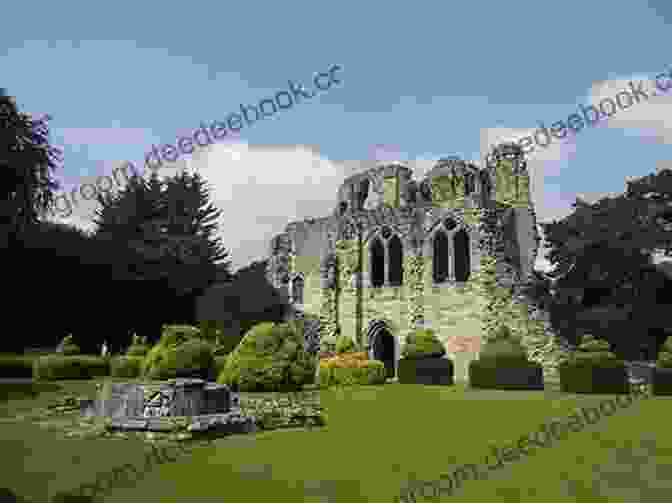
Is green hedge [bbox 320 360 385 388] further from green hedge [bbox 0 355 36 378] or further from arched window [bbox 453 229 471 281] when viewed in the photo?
green hedge [bbox 0 355 36 378]

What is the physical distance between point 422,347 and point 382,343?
10.2 m

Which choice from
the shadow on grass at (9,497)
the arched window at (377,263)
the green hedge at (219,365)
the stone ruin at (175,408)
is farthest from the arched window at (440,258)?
the shadow on grass at (9,497)

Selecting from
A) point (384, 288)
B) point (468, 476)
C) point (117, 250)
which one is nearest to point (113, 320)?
point (117, 250)

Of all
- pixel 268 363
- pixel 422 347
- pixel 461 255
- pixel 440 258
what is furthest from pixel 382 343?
pixel 268 363

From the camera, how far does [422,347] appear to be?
22906 millimetres

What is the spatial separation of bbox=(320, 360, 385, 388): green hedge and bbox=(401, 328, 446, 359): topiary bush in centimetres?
183

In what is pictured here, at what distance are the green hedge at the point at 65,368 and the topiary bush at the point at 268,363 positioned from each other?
9681 mm

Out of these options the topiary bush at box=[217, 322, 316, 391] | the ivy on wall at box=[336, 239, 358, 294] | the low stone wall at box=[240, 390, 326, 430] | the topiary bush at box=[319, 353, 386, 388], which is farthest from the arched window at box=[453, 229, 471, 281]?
the low stone wall at box=[240, 390, 326, 430]

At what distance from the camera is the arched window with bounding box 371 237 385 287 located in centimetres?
3334

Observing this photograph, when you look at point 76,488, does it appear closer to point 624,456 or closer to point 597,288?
point 624,456

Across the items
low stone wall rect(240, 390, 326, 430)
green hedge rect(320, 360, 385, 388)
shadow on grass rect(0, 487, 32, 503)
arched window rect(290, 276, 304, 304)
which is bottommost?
shadow on grass rect(0, 487, 32, 503)

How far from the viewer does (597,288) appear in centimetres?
2988

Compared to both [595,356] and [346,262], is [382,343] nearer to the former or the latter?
[346,262]

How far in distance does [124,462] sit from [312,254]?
26984 millimetres
